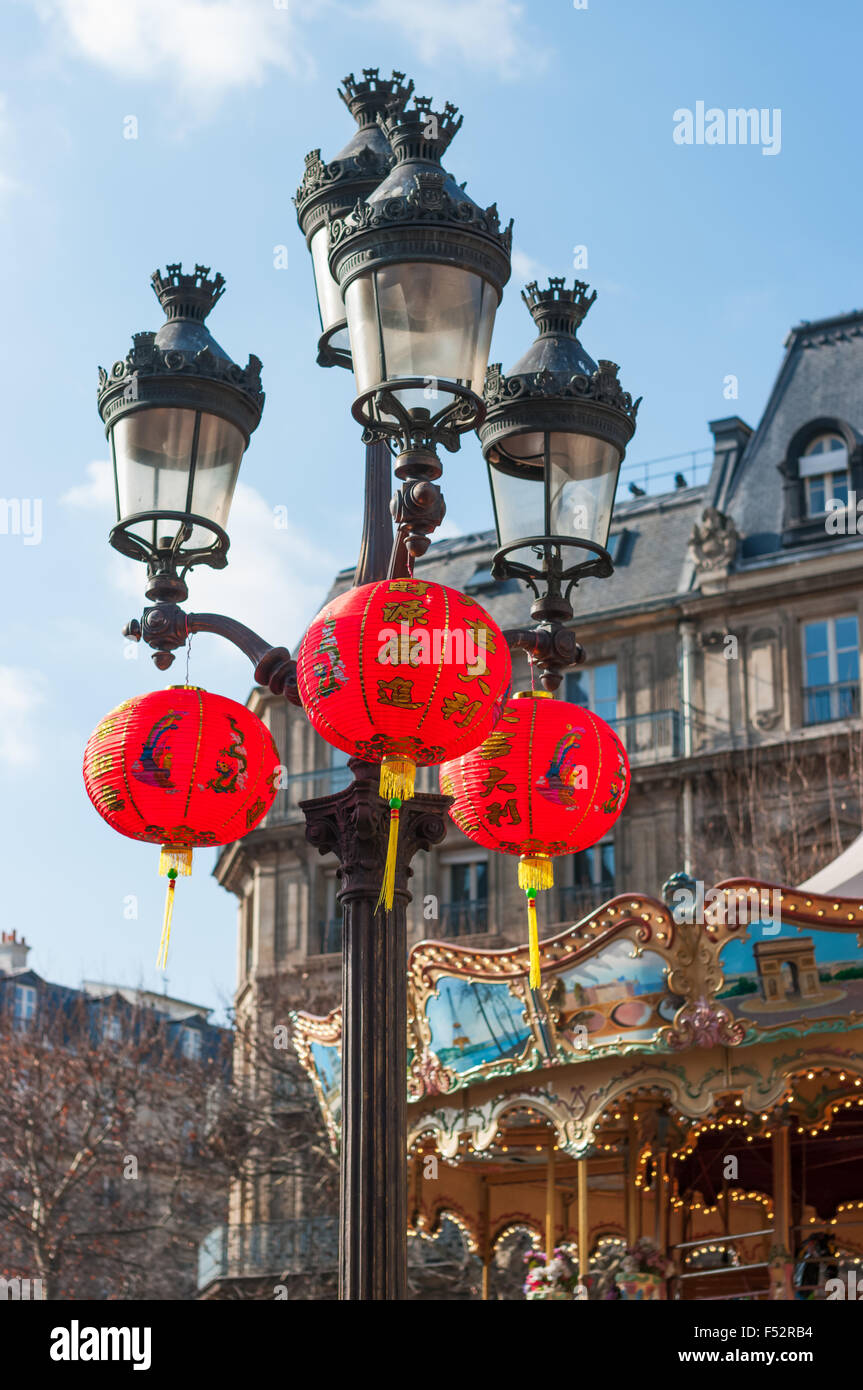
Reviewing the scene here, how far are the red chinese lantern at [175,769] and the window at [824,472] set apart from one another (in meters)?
25.4

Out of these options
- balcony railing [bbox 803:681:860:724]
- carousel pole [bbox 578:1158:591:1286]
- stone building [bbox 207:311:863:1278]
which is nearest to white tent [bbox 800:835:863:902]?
carousel pole [bbox 578:1158:591:1286]

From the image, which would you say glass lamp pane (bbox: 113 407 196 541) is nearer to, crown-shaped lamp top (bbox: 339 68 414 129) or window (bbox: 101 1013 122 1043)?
crown-shaped lamp top (bbox: 339 68 414 129)

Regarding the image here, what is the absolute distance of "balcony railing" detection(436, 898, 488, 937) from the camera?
3075 centimetres

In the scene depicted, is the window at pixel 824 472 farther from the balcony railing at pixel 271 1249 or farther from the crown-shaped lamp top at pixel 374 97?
the crown-shaped lamp top at pixel 374 97

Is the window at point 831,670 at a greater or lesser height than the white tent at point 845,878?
greater

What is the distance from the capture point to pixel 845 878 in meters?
12.3

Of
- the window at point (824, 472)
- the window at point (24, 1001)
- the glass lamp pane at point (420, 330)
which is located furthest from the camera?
the window at point (24, 1001)

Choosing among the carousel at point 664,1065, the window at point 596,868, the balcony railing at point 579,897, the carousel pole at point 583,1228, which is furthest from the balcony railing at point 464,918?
the carousel pole at point 583,1228

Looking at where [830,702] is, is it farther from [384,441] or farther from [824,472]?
[384,441]

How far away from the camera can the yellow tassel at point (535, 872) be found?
6574mm

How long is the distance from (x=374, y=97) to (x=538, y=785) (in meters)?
2.82

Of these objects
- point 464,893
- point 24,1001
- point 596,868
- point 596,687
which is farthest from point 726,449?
point 24,1001

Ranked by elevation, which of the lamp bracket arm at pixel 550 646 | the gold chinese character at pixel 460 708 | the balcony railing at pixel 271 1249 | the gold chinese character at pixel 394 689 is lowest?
the balcony railing at pixel 271 1249

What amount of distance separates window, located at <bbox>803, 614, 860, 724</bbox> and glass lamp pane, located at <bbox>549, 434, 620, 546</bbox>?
22.8m
